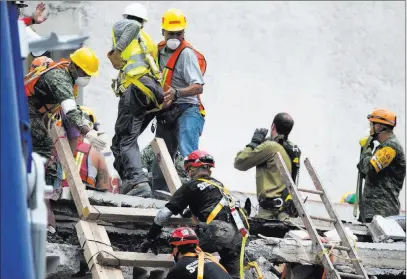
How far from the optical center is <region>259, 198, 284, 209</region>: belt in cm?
1321

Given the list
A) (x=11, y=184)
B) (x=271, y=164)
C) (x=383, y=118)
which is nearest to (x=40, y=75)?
(x=271, y=164)

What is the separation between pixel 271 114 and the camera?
20.1 metres

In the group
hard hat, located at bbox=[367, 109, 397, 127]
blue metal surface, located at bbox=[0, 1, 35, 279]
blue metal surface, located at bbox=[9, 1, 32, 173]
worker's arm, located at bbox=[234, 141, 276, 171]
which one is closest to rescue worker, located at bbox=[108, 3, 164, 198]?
worker's arm, located at bbox=[234, 141, 276, 171]

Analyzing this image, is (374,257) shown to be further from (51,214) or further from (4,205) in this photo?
(4,205)

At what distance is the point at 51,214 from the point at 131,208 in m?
0.71

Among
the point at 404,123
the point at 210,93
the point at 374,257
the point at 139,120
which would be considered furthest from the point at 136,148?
the point at 404,123

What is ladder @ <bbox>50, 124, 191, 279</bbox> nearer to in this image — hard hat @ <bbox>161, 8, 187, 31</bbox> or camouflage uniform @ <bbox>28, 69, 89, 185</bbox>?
camouflage uniform @ <bbox>28, 69, 89, 185</bbox>

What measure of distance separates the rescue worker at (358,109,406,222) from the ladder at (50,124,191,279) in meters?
3.11

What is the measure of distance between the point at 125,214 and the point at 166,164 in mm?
1027

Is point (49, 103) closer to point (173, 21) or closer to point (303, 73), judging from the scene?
point (173, 21)

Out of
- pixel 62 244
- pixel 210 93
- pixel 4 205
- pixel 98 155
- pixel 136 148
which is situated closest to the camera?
pixel 4 205

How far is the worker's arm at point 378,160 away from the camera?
14.0 metres

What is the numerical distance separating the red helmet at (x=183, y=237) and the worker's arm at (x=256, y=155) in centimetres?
261

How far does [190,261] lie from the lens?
34.7ft
